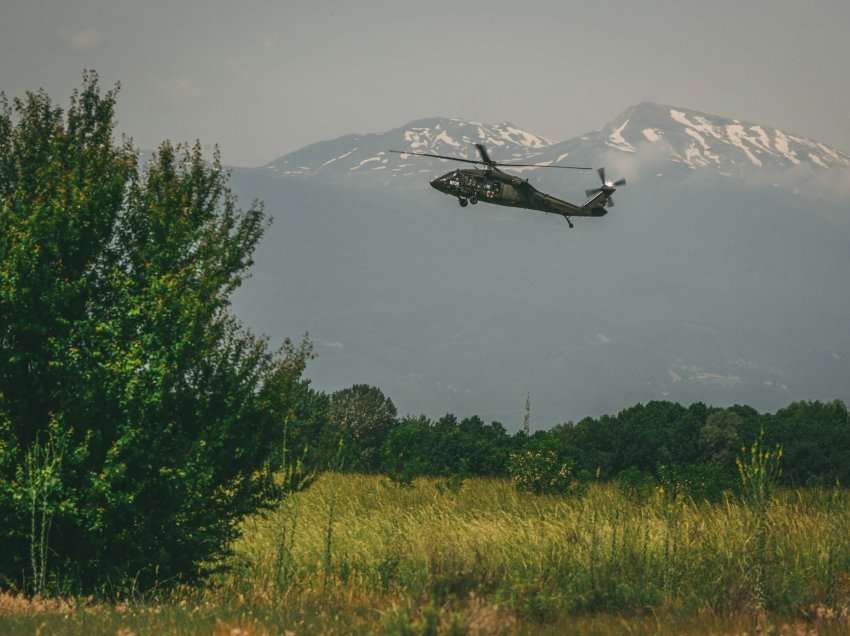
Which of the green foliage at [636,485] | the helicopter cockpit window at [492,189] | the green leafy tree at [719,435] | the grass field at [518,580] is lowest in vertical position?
the grass field at [518,580]

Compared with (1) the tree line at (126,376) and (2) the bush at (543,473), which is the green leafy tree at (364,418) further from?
(1) the tree line at (126,376)

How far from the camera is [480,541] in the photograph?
14.3 meters

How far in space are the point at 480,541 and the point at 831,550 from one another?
4.88 metres

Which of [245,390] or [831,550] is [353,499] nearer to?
[245,390]

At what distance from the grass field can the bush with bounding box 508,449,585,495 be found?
11.6ft

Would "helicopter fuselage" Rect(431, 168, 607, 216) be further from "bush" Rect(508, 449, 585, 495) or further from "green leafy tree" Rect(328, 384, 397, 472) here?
"green leafy tree" Rect(328, 384, 397, 472)

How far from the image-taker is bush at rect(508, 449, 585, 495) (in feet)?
71.1

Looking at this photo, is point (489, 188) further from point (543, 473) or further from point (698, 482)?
point (698, 482)

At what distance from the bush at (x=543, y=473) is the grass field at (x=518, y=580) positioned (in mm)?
3529

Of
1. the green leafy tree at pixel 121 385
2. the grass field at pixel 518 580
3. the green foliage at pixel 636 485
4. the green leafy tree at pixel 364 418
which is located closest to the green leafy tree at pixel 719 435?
the green leafy tree at pixel 364 418

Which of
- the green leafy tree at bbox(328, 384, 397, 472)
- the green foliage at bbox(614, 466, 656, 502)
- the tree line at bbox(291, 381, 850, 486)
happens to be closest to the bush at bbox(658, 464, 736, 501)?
the green foliage at bbox(614, 466, 656, 502)

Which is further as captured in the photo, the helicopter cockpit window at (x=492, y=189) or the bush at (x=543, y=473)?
the helicopter cockpit window at (x=492, y=189)

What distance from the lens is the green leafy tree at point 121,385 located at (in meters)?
12.8

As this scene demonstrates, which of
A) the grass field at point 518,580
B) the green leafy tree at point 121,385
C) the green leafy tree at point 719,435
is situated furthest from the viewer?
the green leafy tree at point 719,435
